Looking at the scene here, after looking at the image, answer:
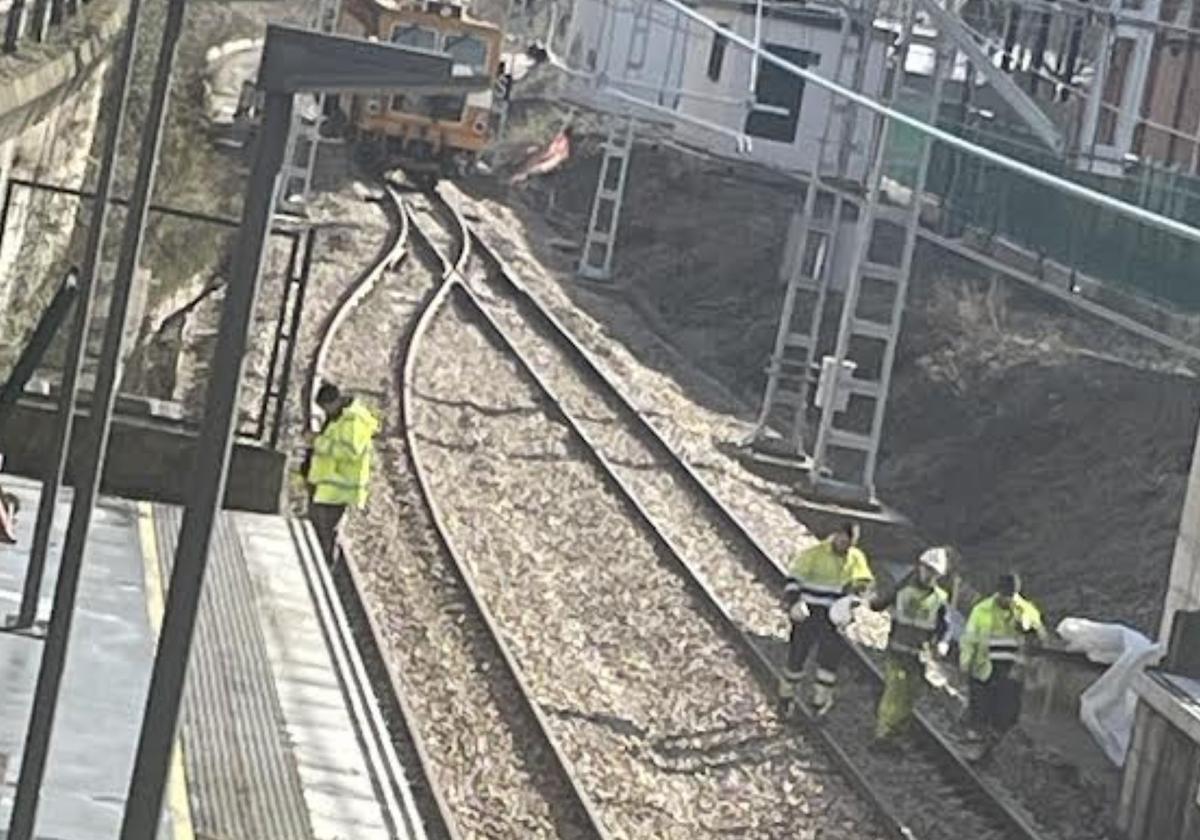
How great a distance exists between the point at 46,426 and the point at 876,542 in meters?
9.23

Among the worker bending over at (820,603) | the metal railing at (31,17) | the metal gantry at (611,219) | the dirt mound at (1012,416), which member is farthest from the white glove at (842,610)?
the metal gantry at (611,219)

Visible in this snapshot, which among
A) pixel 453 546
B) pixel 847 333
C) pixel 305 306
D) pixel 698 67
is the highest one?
pixel 698 67

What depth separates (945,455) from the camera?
93.0ft

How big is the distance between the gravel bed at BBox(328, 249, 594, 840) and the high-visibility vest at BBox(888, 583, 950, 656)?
7.18ft

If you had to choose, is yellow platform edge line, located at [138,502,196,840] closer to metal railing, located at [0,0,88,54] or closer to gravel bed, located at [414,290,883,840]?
gravel bed, located at [414,290,883,840]

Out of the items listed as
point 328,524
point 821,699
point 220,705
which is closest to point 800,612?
point 821,699

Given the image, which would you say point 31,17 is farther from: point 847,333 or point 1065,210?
point 1065,210

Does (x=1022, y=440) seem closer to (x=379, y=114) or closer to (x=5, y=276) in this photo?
(x=5, y=276)

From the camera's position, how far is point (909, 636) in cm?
1598

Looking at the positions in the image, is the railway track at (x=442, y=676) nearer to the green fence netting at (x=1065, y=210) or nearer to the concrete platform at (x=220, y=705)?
the concrete platform at (x=220, y=705)

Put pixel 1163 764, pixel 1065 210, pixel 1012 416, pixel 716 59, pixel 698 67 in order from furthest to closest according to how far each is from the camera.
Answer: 1. pixel 698 67
2. pixel 716 59
3. pixel 1012 416
4. pixel 1065 210
5. pixel 1163 764

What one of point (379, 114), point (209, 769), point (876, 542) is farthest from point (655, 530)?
point (379, 114)

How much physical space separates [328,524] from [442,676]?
214cm

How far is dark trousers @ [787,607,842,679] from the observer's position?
54.6 feet
